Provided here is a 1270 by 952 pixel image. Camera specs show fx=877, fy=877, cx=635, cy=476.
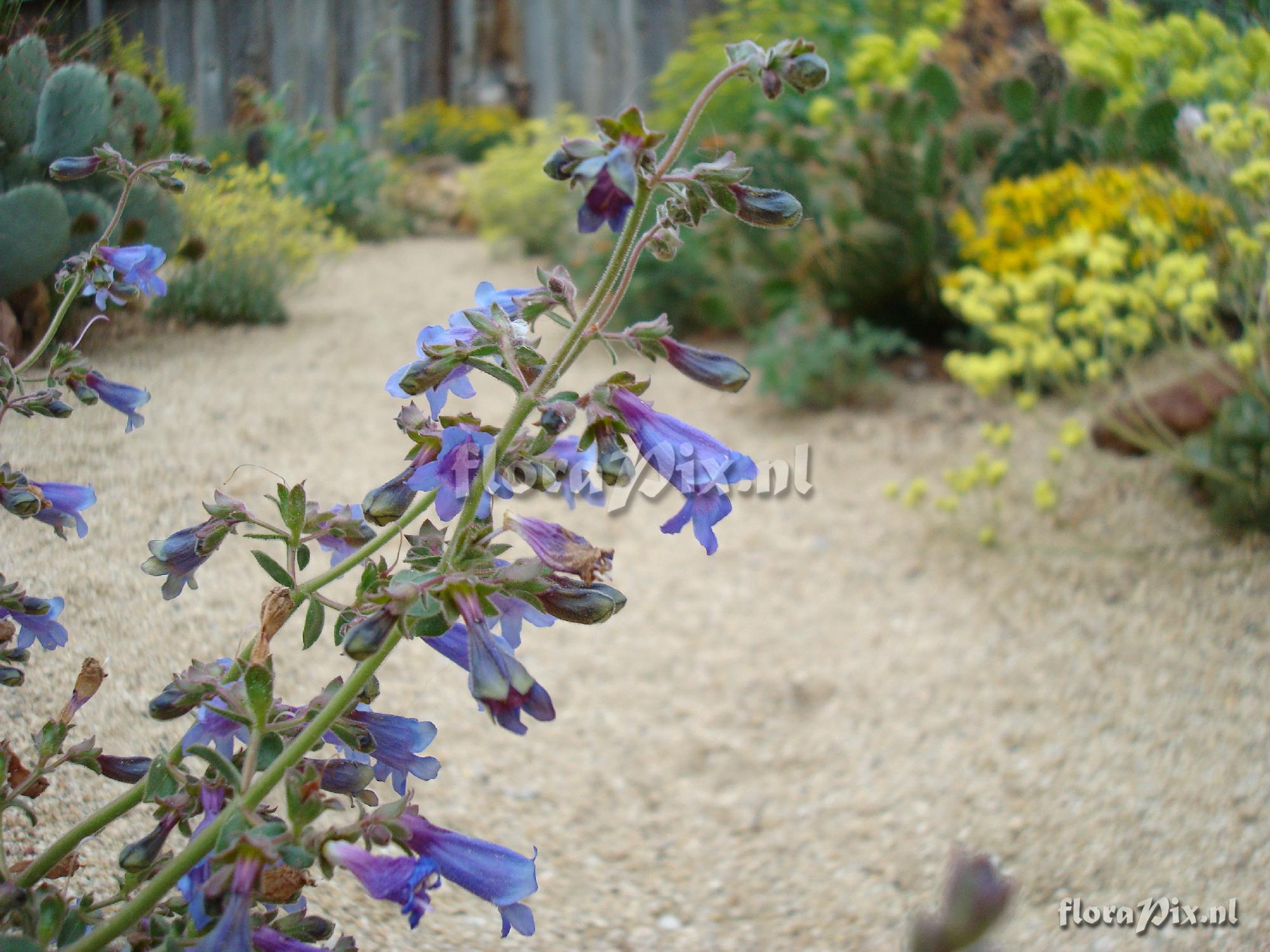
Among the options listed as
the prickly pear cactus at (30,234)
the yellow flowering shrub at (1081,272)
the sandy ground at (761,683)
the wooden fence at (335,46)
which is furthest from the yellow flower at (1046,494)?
the prickly pear cactus at (30,234)

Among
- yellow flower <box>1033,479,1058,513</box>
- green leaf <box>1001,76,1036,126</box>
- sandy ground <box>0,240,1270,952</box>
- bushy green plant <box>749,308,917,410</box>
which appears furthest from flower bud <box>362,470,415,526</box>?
green leaf <box>1001,76,1036,126</box>

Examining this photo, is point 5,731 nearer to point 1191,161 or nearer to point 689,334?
point 1191,161

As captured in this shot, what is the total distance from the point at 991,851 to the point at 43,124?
173 cm

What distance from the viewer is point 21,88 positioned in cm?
101

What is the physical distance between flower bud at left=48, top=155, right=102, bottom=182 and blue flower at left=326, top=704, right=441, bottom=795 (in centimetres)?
68

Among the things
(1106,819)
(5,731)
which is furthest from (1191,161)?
(5,731)

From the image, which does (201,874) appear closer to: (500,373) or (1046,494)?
(500,373)

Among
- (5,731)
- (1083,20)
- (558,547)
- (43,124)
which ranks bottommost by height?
(5,731)

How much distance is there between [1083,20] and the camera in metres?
3.73

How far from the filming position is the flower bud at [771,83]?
75 cm

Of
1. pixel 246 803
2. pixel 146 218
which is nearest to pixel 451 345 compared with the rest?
pixel 246 803

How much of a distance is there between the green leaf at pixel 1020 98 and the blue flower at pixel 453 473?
3.61 meters

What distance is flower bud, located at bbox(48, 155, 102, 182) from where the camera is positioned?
3.17 ft

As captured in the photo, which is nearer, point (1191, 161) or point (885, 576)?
point (885, 576)
